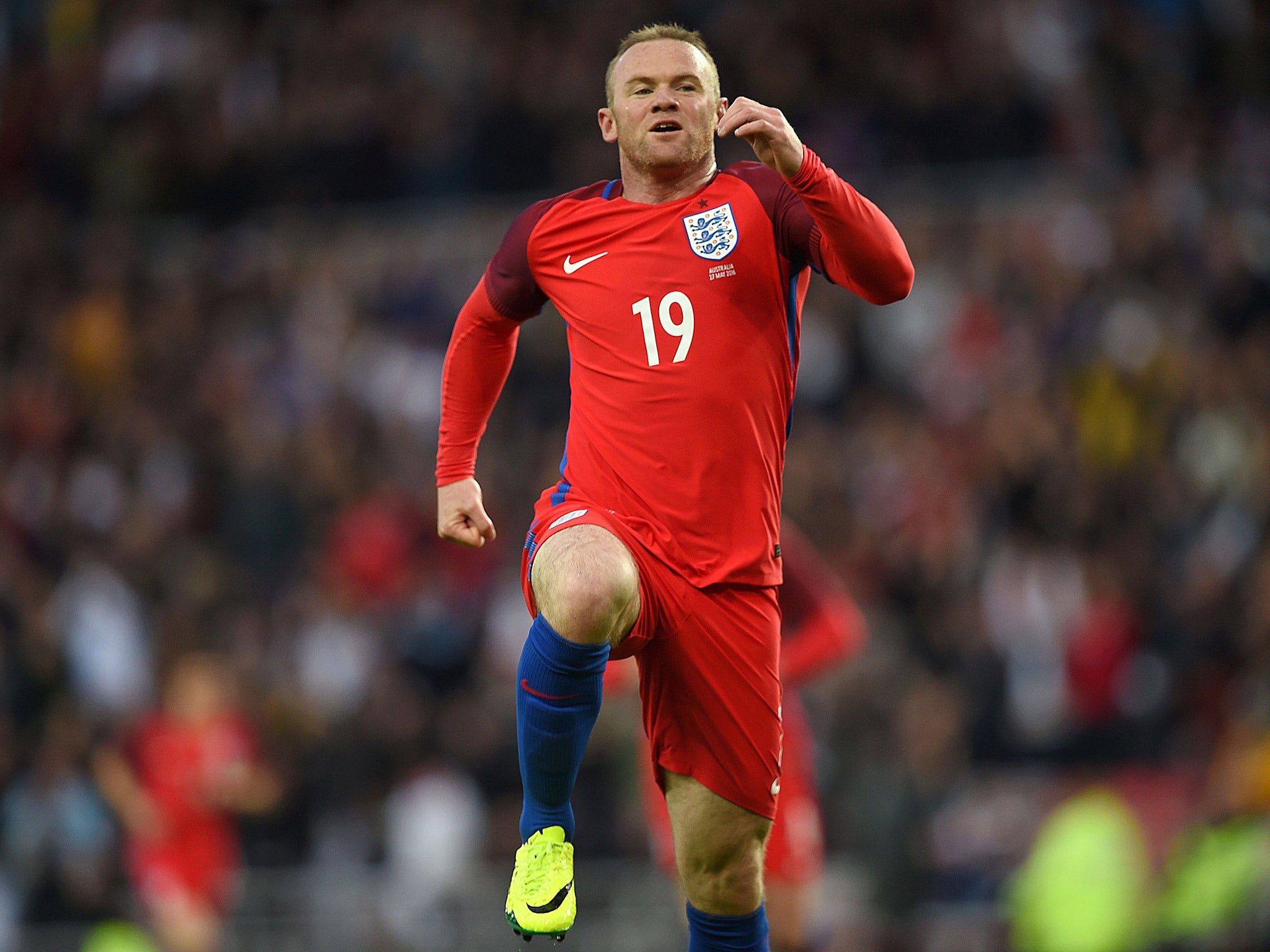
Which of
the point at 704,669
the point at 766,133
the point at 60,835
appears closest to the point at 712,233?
the point at 766,133

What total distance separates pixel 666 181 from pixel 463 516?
3.94 feet

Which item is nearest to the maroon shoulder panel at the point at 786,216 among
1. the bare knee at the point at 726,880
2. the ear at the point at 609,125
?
the ear at the point at 609,125

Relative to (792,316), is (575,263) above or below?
above

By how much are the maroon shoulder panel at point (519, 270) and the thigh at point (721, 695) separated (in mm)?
1087

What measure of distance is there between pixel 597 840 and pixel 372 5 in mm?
9071

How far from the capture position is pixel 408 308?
1451 cm

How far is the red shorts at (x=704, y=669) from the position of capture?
16.1 ft

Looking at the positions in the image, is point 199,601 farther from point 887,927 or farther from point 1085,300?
point 1085,300

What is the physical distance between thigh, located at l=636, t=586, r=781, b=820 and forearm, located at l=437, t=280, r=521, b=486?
0.94 meters

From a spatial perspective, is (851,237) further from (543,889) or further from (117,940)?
(117,940)

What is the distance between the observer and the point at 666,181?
5.15m

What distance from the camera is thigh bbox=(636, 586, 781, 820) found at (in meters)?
4.95

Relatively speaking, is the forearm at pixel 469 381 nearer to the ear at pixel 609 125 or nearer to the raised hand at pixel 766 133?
the ear at pixel 609 125

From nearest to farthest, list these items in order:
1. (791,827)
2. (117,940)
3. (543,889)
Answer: (543,889), (791,827), (117,940)
